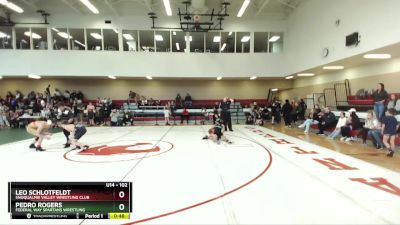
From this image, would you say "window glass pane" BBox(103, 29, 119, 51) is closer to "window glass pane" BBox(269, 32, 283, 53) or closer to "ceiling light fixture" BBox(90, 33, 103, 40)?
"ceiling light fixture" BBox(90, 33, 103, 40)

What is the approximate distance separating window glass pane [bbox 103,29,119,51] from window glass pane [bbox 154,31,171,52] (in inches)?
115

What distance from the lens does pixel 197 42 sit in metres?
18.3

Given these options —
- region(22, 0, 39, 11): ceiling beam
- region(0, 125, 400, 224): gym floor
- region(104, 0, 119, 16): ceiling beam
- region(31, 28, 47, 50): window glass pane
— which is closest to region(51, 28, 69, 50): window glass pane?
region(31, 28, 47, 50): window glass pane

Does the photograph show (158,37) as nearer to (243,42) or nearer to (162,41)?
(162,41)

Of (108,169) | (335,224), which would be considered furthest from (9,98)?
(335,224)

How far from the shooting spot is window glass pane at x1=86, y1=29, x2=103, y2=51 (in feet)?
57.4

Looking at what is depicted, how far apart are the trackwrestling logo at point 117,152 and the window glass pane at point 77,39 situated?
12723mm

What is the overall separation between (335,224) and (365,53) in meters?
9.80

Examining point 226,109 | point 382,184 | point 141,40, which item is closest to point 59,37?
point 141,40

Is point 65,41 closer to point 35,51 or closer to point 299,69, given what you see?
point 35,51

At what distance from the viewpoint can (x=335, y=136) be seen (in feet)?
28.8

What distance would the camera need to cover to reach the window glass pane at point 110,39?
57.6ft

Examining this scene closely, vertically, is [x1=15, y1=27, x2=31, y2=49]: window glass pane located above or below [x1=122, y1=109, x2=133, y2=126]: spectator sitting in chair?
above

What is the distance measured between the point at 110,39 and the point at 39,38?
4863 mm
